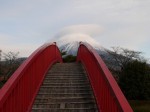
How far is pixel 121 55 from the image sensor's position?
50.9m

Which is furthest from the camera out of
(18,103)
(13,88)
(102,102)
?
(102,102)

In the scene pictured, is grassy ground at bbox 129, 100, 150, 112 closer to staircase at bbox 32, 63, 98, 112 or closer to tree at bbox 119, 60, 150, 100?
tree at bbox 119, 60, 150, 100

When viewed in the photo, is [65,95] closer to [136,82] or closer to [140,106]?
[140,106]

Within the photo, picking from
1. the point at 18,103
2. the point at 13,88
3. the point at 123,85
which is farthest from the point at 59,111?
the point at 123,85

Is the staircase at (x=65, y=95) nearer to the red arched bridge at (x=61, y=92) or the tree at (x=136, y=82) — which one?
the red arched bridge at (x=61, y=92)

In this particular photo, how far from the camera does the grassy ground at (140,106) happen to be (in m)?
23.4

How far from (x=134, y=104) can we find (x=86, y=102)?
15.5m

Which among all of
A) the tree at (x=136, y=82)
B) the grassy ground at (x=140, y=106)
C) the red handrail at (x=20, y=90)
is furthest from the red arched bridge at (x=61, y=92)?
the tree at (x=136, y=82)

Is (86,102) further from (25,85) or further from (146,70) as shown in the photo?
(146,70)

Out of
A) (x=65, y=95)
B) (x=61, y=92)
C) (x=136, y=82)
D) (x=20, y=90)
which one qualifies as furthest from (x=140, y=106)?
(x=20, y=90)

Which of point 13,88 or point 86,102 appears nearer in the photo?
point 13,88

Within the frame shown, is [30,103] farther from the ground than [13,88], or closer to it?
closer to it

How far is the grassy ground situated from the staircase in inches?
403

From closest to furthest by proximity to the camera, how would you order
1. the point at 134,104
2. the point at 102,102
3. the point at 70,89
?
the point at 102,102, the point at 70,89, the point at 134,104
